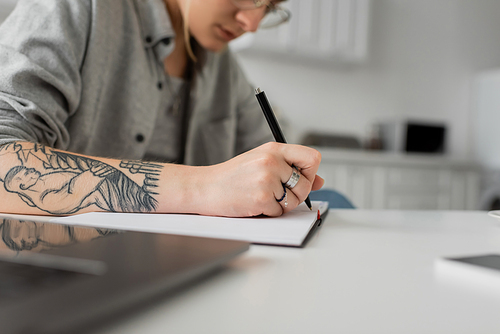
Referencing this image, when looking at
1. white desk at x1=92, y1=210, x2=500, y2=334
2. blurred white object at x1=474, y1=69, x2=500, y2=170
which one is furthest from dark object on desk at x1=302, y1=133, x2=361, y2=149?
white desk at x1=92, y1=210, x2=500, y2=334

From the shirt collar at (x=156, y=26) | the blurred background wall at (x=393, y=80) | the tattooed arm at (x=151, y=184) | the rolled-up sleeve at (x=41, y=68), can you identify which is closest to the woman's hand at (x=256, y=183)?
the tattooed arm at (x=151, y=184)

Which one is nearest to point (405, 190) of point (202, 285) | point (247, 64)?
point (247, 64)

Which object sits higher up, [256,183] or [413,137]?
[256,183]

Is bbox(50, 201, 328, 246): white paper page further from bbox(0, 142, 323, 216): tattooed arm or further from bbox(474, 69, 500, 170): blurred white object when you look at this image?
bbox(474, 69, 500, 170): blurred white object

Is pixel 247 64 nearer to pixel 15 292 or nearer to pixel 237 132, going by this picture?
pixel 237 132

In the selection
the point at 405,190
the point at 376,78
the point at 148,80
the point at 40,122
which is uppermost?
the point at 376,78

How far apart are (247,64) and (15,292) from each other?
10.4ft

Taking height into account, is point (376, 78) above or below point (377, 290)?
above

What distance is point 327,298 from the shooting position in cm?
24

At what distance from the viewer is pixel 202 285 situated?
0.25 m

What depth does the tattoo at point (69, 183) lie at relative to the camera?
0.54 m

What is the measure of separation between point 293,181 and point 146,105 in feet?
1.99

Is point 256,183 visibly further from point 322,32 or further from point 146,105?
point 322,32

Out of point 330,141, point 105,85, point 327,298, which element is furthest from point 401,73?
point 327,298
